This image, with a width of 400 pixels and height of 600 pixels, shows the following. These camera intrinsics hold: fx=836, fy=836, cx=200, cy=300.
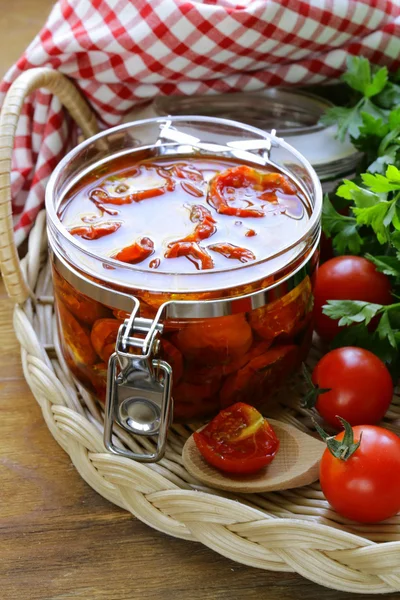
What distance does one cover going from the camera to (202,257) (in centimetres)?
109

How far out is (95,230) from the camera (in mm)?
1144

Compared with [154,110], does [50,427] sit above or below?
below

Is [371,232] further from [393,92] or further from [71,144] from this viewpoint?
[71,144]

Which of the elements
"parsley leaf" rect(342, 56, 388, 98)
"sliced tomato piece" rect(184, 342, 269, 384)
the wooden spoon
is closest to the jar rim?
"sliced tomato piece" rect(184, 342, 269, 384)

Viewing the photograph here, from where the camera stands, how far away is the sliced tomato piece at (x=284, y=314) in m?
1.09

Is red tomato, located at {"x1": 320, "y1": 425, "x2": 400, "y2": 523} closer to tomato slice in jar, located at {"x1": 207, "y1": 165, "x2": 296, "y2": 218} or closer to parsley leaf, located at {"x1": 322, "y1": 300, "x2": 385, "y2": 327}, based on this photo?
parsley leaf, located at {"x1": 322, "y1": 300, "x2": 385, "y2": 327}

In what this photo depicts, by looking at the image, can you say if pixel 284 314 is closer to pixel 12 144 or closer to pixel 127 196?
pixel 127 196

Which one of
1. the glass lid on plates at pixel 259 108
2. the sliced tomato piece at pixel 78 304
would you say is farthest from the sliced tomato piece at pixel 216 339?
the glass lid on plates at pixel 259 108

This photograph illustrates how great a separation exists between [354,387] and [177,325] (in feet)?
0.87

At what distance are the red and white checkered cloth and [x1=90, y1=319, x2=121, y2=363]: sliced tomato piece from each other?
1.60 feet

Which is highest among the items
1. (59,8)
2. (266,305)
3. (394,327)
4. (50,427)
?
(59,8)

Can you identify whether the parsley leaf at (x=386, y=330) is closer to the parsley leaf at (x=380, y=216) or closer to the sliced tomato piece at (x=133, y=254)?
the parsley leaf at (x=380, y=216)

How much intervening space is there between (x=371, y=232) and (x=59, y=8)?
0.70 metres

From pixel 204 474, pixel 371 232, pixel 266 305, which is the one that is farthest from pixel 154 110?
pixel 204 474
